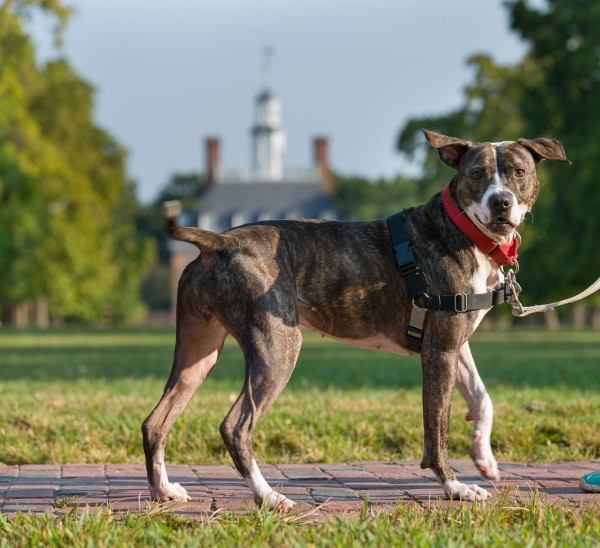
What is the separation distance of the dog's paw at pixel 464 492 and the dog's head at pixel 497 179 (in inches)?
47.7

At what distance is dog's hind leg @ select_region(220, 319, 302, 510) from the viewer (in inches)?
207

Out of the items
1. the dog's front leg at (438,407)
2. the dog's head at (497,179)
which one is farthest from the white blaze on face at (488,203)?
the dog's front leg at (438,407)

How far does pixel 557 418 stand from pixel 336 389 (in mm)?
3509

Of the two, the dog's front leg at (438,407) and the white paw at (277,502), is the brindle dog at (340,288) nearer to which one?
the dog's front leg at (438,407)

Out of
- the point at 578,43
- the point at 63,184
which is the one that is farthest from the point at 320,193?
the point at 578,43

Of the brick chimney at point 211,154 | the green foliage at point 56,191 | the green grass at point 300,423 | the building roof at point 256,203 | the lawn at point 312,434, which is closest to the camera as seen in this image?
the lawn at point 312,434

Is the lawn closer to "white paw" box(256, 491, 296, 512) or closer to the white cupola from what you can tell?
"white paw" box(256, 491, 296, 512)

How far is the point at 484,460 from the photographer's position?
19.9 feet

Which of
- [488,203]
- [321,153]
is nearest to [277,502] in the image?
[488,203]

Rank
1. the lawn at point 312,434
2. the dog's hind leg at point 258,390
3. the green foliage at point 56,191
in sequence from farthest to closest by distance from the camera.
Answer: the green foliage at point 56,191
the dog's hind leg at point 258,390
the lawn at point 312,434

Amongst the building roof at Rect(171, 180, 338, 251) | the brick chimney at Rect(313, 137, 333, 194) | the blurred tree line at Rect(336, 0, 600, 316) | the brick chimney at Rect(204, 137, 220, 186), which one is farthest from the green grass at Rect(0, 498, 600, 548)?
the brick chimney at Rect(204, 137, 220, 186)

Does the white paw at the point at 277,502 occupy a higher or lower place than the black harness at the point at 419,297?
lower

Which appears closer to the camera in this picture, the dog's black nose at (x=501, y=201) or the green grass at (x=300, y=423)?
the dog's black nose at (x=501, y=201)

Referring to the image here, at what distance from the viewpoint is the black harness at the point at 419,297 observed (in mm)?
5660
